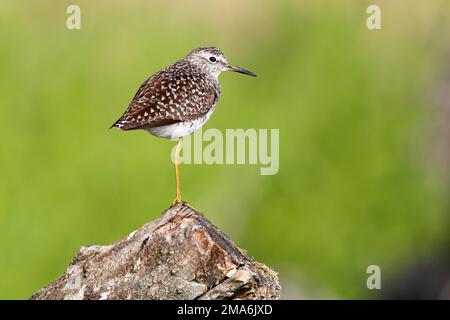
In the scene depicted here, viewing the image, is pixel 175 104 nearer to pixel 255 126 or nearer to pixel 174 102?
pixel 174 102

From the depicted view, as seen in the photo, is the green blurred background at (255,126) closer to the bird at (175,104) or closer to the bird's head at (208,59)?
the bird's head at (208,59)

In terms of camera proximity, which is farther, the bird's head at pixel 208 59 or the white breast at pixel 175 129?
the bird's head at pixel 208 59

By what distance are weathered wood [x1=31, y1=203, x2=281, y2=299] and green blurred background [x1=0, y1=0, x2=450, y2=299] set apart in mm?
7742

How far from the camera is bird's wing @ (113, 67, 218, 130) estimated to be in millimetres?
12102

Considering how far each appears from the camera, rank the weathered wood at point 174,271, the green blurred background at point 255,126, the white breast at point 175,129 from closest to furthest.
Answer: the weathered wood at point 174,271 < the white breast at point 175,129 < the green blurred background at point 255,126

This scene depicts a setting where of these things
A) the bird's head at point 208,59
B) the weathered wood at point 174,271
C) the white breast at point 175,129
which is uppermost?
the bird's head at point 208,59

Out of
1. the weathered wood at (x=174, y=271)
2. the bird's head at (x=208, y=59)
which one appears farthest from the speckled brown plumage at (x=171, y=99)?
the weathered wood at (x=174, y=271)

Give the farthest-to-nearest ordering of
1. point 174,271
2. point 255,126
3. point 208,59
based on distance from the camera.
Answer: point 255,126 < point 208,59 < point 174,271

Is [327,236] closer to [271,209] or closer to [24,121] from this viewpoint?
[271,209]

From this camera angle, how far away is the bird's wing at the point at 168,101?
12.1 metres

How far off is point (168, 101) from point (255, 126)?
7525 mm

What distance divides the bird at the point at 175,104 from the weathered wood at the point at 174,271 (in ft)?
5.14

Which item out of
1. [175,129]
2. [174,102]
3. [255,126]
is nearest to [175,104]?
[174,102]

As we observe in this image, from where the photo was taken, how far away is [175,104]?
12523mm
